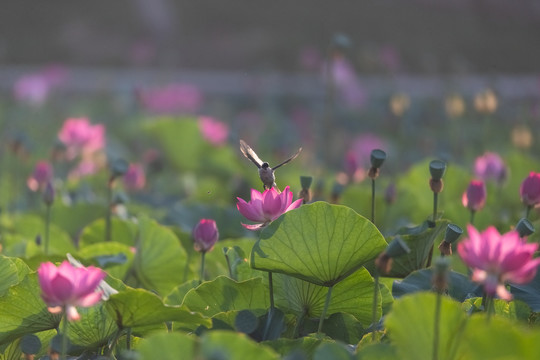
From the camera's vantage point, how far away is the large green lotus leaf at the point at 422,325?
37.5 inches

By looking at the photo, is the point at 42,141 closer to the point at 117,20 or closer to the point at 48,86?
the point at 48,86

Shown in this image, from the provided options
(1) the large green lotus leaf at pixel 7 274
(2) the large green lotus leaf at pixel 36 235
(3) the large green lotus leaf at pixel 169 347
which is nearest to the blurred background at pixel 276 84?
(2) the large green lotus leaf at pixel 36 235

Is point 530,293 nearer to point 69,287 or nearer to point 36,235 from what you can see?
point 69,287

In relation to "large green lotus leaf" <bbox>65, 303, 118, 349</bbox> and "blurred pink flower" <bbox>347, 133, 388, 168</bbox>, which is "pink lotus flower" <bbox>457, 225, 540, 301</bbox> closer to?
"large green lotus leaf" <bbox>65, 303, 118, 349</bbox>

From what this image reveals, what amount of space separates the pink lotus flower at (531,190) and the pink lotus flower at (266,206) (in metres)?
0.45

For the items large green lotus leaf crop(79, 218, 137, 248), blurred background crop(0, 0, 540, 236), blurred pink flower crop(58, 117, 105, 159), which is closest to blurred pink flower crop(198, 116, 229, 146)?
blurred background crop(0, 0, 540, 236)

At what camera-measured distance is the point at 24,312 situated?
3.99 feet

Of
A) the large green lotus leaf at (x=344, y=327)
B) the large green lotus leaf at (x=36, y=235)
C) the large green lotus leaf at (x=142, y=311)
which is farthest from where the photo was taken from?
the large green lotus leaf at (x=36, y=235)

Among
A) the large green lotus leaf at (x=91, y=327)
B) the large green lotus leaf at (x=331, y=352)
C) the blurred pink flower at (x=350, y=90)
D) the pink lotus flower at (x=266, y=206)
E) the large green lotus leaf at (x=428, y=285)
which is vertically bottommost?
the large green lotus leaf at (x=91, y=327)

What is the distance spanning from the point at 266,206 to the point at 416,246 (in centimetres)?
28

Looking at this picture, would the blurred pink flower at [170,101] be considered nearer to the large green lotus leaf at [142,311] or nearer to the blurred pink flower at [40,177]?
the blurred pink flower at [40,177]

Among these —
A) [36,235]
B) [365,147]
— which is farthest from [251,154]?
[365,147]

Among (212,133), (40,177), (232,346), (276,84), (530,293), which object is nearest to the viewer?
(232,346)

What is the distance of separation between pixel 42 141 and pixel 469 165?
211 cm
